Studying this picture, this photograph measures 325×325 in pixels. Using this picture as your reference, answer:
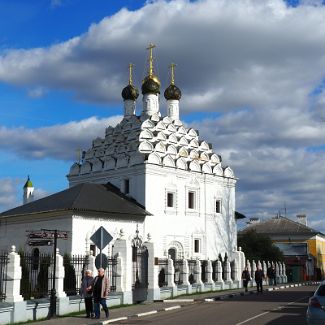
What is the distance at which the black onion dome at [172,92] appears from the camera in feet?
146

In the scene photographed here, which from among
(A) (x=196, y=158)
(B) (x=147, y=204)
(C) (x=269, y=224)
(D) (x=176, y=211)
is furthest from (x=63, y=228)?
(C) (x=269, y=224)

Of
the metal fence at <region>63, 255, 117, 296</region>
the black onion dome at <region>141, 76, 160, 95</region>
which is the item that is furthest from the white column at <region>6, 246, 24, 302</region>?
the black onion dome at <region>141, 76, 160, 95</region>

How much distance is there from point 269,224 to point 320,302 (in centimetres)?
5670

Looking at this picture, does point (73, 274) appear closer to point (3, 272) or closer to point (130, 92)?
point (3, 272)

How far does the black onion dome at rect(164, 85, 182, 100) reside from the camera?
146 ft

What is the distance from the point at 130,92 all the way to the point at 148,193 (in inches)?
451

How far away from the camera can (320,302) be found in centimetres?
1033

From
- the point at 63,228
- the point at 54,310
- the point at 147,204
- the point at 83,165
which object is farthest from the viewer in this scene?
the point at 83,165

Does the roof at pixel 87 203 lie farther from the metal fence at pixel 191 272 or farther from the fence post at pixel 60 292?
the fence post at pixel 60 292

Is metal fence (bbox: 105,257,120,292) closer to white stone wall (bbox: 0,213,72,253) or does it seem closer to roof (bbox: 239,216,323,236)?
white stone wall (bbox: 0,213,72,253)

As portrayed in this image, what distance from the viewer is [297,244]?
60.2 meters

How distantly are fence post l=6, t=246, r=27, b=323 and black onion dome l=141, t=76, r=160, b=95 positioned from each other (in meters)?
29.5

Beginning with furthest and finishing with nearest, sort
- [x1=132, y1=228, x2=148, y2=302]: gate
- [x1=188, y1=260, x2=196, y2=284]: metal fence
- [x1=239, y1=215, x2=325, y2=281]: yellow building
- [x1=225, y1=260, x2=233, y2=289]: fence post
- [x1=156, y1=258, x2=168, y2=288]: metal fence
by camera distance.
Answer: [x1=239, y1=215, x2=325, y2=281]: yellow building < [x1=225, y1=260, x2=233, y2=289]: fence post < [x1=188, y1=260, x2=196, y2=284]: metal fence < [x1=156, y1=258, x2=168, y2=288]: metal fence < [x1=132, y1=228, x2=148, y2=302]: gate

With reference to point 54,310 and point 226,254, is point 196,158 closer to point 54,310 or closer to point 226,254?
point 226,254
